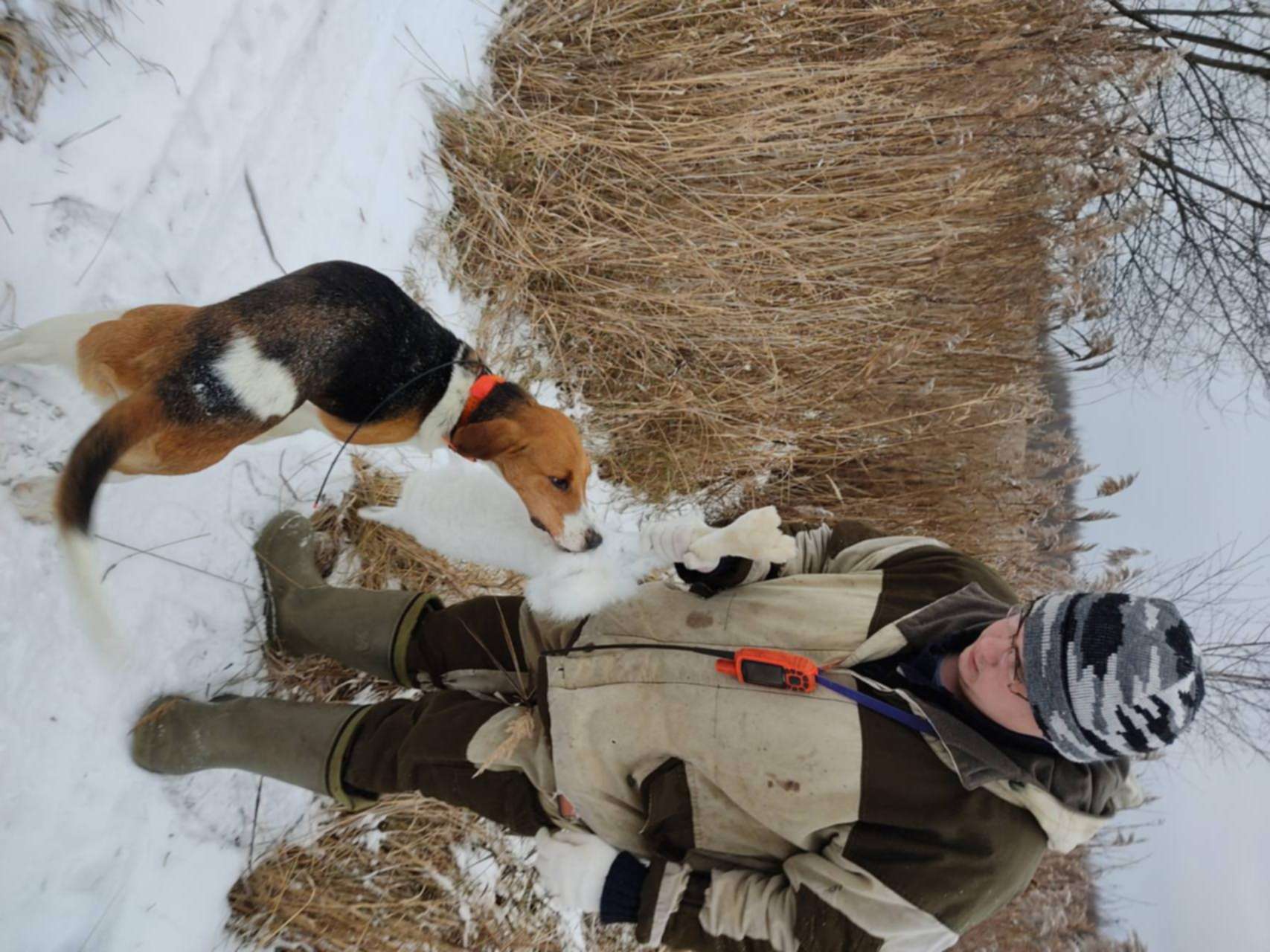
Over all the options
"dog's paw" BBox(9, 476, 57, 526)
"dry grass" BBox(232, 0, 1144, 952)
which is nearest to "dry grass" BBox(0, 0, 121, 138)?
"dog's paw" BBox(9, 476, 57, 526)

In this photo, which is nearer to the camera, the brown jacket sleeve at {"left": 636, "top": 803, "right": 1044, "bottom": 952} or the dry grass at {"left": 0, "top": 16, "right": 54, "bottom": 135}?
the brown jacket sleeve at {"left": 636, "top": 803, "right": 1044, "bottom": 952}

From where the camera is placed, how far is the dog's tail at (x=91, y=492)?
1.48 meters

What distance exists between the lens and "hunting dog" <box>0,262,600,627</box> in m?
1.68

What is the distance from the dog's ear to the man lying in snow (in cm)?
56

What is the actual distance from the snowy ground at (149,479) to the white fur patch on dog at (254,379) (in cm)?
72

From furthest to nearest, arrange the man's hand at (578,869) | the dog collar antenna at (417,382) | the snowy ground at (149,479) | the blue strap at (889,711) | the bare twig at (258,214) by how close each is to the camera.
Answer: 1. the bare twig at (258,214)
2. the dog collar antenna at (417,382)
3. the snowy ground at (149,479)
4. the man's hand at (578,869)
5. the blue strap at (889,711)

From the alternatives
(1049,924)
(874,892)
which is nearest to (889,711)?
(874,892)

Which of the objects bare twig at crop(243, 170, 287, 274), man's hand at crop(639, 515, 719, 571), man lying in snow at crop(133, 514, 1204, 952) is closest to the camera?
man lying in snow at crop(133, 514, 1204, 952)

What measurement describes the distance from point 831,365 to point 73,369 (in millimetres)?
3362

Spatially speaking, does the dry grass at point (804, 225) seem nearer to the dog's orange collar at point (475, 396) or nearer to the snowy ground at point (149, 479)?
the snowy ground at point (149, 479)

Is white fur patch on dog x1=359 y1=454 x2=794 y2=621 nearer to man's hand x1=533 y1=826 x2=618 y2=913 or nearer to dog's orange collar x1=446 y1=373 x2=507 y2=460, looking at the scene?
dog's orange collar x1=446 y1=373 x2=507 y2=460

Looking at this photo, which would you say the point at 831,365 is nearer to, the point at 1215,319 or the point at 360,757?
the point at 360,757

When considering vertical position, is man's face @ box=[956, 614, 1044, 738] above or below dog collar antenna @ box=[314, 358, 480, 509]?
below

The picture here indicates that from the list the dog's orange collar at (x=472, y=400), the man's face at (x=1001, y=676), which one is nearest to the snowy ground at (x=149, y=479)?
the dog's orange collar at (x=472, y=400)
